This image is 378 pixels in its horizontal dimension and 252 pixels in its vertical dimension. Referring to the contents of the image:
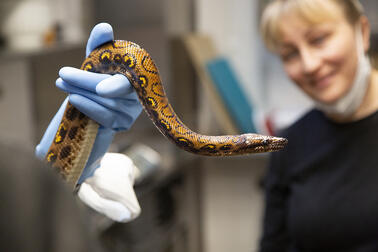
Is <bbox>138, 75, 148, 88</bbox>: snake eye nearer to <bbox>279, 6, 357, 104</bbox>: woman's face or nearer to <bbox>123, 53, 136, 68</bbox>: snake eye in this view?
→ <bbox>123, 53, 136, 68</bbox>: snake eye

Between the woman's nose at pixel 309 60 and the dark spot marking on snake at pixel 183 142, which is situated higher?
the woman's nose at pixel 309 60

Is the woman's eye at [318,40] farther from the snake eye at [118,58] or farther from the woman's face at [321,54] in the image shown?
the snake eye at [118,58]

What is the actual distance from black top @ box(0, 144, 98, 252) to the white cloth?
25 cm

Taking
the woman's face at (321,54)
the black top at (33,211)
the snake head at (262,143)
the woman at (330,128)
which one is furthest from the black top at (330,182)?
the black top at (33,211)

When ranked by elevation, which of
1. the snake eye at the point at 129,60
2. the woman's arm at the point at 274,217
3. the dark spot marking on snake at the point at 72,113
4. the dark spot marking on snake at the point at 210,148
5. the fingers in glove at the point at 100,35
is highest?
the fingers in glove at the point at 100,35

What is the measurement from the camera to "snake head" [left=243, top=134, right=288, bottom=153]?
404 mm

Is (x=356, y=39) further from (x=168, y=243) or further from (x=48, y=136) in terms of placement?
(x=168, y=243)

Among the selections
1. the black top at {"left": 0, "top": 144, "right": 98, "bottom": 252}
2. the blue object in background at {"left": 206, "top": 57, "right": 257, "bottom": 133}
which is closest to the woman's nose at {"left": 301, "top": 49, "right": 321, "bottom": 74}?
the black top at {"left": 0, "top": 144, "right": 98, "bottom": 252}

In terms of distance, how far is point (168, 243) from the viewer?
5.44 feet

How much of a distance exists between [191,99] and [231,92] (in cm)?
21

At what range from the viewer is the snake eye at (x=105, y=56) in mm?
397

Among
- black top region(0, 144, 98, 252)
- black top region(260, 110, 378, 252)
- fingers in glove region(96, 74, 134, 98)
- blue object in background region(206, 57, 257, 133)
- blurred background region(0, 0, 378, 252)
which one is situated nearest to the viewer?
black top region(0, 144, 98, 252)

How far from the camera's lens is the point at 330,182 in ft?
3.12

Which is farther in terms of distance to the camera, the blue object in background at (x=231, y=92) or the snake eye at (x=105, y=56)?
the blue object in background at (x=231, y=92)
